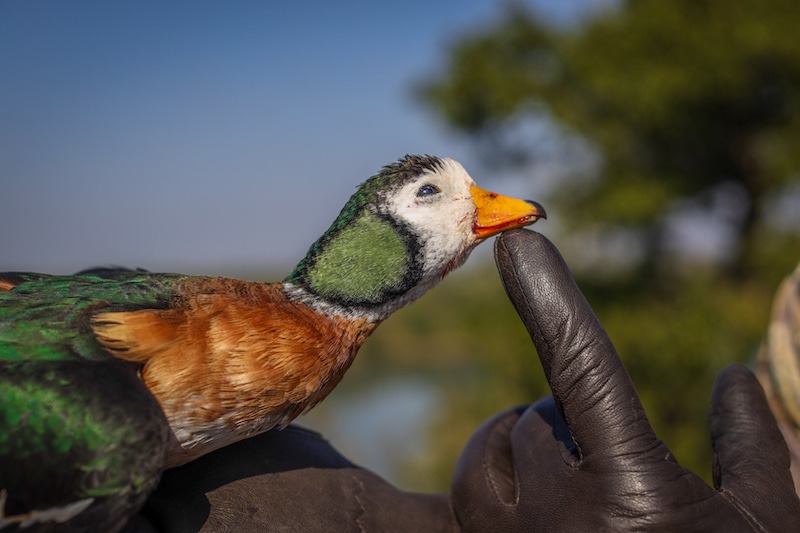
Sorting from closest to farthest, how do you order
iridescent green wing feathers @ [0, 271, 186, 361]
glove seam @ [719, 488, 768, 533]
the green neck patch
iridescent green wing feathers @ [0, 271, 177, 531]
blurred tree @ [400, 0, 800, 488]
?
1. iridescent green wing feathers @ [0, 271, 177, 531]
2. iridescent green wing feathers @ [0, 271, 186, 361]
3. glove seam @ [719, 488, 768, 533]
4. the green neck patch
5. blurred tree @ [400, 0, 800, 488]

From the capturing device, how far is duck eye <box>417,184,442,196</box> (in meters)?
1.84

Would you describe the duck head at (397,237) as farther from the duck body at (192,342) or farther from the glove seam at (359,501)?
the glove seam at (359,501)

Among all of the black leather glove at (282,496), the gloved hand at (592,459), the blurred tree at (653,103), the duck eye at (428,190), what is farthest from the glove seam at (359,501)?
the blurred tree at (653,103)

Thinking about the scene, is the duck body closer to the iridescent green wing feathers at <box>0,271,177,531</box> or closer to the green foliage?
the iridescent green wing feathers at <box>0,271,177,531</box>

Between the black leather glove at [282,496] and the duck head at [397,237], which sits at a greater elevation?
the duck head at [397,237]

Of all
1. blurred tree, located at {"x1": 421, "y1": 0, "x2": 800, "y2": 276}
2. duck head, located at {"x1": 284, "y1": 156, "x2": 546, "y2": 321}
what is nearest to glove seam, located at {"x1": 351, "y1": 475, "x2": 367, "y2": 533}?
duck head, located at {"x1": 284, "y1": 156, "x2": 546, "y2": 321}

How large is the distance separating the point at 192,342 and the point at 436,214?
29.1 inches

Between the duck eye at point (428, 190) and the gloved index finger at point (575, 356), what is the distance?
0.98 feet

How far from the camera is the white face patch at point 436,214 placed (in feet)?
5.94

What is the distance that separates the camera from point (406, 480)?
15.7 metres

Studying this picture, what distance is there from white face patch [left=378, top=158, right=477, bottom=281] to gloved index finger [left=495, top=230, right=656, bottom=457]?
200 millimetres

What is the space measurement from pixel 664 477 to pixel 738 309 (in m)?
10.1

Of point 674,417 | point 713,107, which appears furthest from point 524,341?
point 713,107

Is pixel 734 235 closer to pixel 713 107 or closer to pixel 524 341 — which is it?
pixel 713 107
